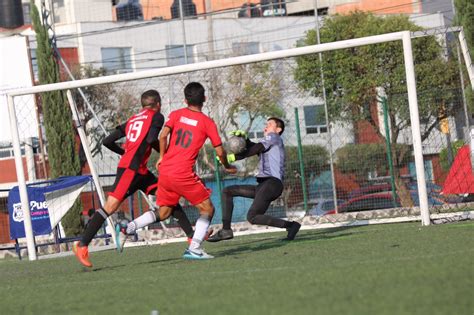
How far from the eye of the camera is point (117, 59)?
153 feet

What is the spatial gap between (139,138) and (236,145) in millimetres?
1630

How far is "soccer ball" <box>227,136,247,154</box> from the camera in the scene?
12391 mm

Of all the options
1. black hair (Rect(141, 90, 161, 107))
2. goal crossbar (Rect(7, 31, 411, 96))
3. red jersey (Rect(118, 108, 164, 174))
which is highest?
goal crossbar (Rect(7, 31, 411, 96))

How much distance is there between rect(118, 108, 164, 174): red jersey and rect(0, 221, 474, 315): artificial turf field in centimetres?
110

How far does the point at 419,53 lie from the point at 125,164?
61.8ft

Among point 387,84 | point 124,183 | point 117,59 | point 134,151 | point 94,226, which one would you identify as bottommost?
point 94,226

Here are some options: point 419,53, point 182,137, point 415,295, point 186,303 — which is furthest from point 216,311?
point 419,53

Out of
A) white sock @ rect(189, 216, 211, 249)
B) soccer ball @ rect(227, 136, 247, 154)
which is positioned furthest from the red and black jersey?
soccer ball @ rect(227, 136, 247, 154)

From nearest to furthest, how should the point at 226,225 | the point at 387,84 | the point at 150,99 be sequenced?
1. the point at 150,99
2. the point at 226,225
3. the point at 387,84

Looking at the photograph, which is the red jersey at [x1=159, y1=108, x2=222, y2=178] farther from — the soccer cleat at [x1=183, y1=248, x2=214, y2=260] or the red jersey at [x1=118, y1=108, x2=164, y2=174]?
the soccer cleat at [x1=183, y1=248, x2=214, y2=260]

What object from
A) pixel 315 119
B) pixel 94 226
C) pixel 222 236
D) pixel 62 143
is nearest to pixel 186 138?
pixel 94 226

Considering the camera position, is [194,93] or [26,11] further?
[26,11]

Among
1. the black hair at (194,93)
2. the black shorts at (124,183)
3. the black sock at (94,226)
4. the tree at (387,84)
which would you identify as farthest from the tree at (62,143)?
the black hair at (194,93)

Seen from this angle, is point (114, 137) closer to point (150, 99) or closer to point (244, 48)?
point (150, 99)
